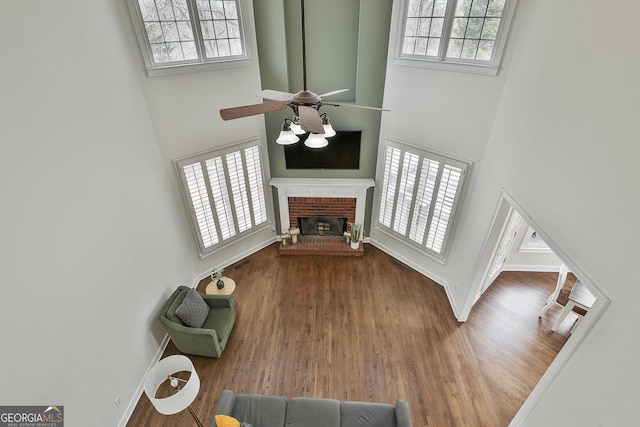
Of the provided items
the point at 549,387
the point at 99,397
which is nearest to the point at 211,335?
the point at 99,397

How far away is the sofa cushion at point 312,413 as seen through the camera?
10.9 feet

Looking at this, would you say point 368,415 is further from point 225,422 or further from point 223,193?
point 223,193

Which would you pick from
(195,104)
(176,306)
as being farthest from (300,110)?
(176,306)

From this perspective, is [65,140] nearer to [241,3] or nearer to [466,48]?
[241,3]

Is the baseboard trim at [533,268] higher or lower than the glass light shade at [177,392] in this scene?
lower

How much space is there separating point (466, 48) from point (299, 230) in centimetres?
436

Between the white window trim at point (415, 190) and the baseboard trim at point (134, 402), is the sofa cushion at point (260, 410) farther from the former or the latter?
the white window trim at point (415, 190)

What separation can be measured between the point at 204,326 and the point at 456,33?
18.1 ft

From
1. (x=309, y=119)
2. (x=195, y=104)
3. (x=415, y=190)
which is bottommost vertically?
(x=415, y=190)

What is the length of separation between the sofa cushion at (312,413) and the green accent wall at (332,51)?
4.27 m

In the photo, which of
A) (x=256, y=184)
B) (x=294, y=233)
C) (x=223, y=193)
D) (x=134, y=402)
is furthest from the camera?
(x=294, y=233)

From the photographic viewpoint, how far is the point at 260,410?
342 centimetres

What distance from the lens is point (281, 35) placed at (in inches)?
189

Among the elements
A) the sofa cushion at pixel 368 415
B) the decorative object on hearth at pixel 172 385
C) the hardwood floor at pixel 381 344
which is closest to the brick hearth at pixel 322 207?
the hardwood floor at pixel 381 344
